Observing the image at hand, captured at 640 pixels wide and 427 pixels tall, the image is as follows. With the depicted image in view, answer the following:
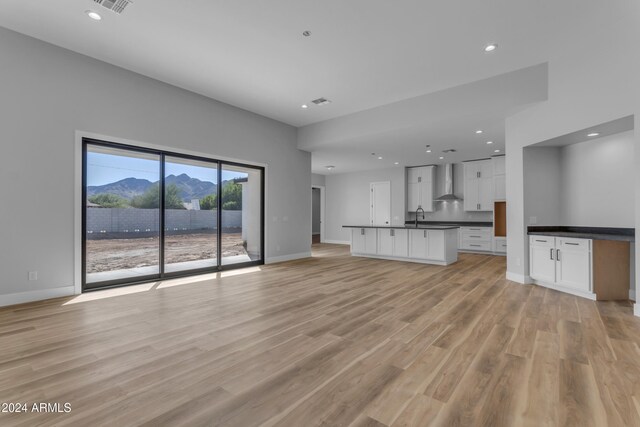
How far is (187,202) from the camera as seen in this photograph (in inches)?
219

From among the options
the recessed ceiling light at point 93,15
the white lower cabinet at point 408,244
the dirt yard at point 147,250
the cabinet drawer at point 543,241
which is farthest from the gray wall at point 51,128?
the cabinet drawer at point 543,241

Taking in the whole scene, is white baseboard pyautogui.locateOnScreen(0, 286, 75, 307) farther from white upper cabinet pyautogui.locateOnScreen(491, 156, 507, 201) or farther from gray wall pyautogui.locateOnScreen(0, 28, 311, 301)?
white upper cabinet pyautogui.locateOnScreen(491, 156, 507, 201)

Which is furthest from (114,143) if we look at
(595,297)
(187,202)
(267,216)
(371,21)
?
(595,297)

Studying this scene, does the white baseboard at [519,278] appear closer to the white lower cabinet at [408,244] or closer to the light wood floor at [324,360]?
the light wood floor at [324,360]

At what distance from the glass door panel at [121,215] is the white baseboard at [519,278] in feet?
20.3

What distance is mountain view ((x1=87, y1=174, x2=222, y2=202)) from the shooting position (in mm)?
4611

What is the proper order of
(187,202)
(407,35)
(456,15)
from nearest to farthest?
(456,15) → (407,35) → (187,202)

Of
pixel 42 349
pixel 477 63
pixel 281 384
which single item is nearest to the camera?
pixel 281 384

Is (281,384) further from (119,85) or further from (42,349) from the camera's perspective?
(119,85)

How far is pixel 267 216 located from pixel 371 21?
455cm

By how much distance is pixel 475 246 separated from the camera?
29.8 ft

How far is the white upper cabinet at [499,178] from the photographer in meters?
8.49

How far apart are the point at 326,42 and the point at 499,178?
23.2 ft

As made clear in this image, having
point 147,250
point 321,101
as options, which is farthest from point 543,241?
point 147,250
